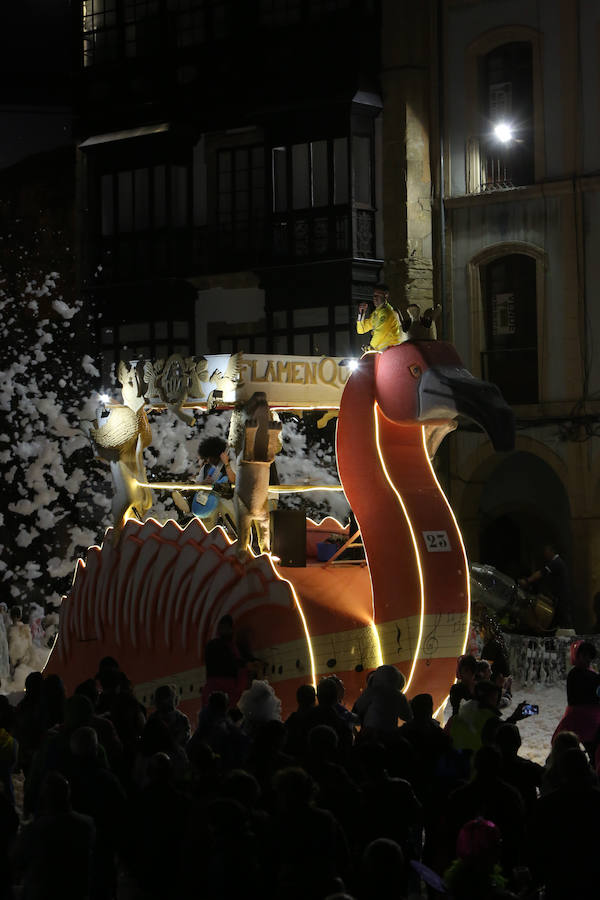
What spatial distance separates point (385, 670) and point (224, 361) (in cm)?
424

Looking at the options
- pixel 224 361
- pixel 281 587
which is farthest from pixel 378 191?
pixel 281 587

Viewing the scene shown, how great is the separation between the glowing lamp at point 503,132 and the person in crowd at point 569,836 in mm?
18200

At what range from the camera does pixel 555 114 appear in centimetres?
2300

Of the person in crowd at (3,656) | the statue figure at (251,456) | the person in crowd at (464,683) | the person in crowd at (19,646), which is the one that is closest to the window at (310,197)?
the person in crowd at (19,646)

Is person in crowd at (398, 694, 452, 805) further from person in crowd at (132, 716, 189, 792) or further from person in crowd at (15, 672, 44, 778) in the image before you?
person in crowd at (15, 672, 44, 778)

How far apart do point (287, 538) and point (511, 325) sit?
11324 mm

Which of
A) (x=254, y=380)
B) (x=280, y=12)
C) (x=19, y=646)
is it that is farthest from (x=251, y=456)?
(x=280, y=12)

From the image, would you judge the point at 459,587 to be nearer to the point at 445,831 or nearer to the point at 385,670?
the point at 385,670

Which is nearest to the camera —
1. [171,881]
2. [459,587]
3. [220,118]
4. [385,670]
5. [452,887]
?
[452,887]

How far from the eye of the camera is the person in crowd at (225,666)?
37.6 ft

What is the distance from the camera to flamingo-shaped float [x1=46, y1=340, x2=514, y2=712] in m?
11.6

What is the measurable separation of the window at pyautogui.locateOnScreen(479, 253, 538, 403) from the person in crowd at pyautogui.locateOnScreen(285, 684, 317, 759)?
14.7 metres

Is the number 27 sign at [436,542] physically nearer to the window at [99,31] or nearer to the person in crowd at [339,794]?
the person in crowd at [339,794]

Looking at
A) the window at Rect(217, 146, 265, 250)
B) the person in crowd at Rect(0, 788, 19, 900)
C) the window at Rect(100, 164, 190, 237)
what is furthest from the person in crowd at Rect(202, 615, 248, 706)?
the window at Rect(100, 164, 190, 237)
